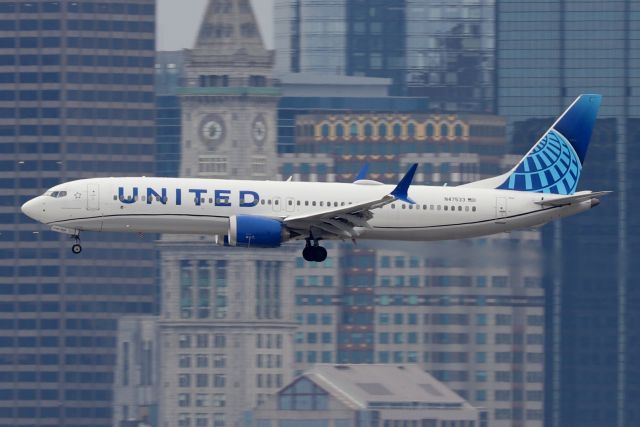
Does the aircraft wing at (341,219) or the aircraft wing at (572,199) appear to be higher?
the aircraft wing at (572,199)

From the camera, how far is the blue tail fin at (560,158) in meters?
97.1

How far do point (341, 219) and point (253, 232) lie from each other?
430 cm

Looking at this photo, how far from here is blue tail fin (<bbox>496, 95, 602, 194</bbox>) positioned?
9706cm

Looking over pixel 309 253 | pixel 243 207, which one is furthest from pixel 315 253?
pixel 243 207

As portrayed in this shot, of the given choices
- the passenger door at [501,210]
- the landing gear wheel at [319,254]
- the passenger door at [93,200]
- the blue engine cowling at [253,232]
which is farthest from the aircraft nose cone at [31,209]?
the passenger door at [501,210]

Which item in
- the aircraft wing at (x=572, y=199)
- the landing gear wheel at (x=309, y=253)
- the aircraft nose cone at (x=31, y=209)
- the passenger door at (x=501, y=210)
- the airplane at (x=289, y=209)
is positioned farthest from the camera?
the passenger door at (x=501, y=210)

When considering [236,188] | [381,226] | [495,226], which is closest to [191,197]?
[236,188]

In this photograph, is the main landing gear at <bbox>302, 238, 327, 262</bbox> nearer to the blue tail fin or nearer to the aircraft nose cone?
the blue tail fin

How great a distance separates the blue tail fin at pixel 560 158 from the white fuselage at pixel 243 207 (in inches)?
108

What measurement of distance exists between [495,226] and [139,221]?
17690 millimetres

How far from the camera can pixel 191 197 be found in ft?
294

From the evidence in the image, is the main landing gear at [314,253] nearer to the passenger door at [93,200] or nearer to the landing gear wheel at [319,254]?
the landing gear wheel at [319,254]

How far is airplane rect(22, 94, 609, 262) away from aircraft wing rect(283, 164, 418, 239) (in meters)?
0.05

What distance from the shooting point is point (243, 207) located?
296ft
